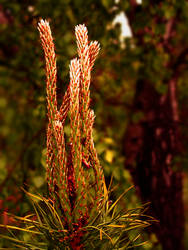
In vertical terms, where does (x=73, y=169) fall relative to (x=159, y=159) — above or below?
below

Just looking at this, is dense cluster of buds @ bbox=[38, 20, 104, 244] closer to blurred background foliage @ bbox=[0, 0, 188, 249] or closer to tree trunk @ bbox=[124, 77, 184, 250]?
blurred background foliage @ bbox=[0, 0, 188, 249]

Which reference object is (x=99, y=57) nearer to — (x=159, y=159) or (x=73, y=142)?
(x=159, y=159)

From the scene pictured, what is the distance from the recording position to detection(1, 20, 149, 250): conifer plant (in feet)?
3.51

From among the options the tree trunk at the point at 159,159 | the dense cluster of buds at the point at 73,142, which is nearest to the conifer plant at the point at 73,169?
the dense cluster of buds at the point at 73,142

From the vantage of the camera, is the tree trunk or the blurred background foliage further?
the tree trunk

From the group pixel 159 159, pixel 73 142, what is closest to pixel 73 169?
pixel 73 142

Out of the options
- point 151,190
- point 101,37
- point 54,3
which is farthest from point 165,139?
point 54,3

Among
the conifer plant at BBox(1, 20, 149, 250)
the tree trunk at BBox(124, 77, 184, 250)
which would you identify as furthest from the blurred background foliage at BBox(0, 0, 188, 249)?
the conifer plant at BBox(1, 20, 149, 250)

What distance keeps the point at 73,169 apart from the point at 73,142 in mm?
116

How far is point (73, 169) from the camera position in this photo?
1.13m

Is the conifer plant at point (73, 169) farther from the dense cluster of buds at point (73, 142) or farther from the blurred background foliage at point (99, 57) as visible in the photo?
the blurred background foliage at point (99, 57)

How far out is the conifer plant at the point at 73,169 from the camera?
1.07 m

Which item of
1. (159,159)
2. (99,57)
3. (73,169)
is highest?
(99,57)

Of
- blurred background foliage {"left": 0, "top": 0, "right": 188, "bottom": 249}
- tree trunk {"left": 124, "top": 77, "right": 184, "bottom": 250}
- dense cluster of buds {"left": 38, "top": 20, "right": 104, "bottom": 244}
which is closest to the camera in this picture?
dense cluster of buds {"left": 38, "top": 20, "right": 104, "bottom": 244}
